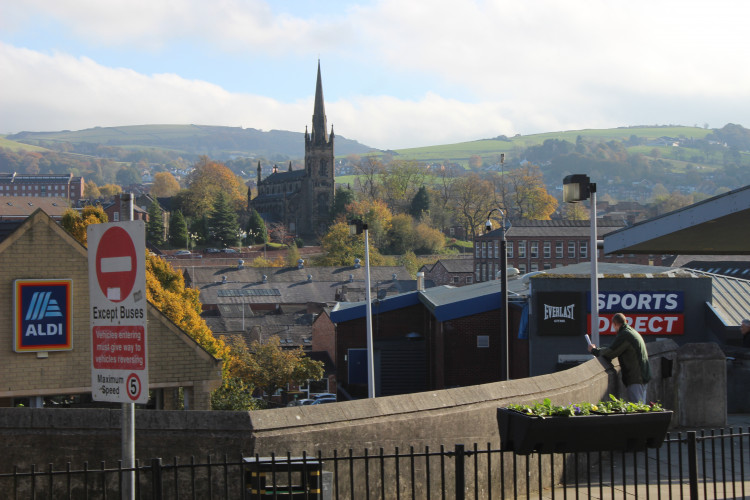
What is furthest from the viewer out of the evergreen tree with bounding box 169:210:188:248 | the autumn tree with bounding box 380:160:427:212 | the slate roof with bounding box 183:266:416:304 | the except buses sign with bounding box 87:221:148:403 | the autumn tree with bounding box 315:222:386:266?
the autumn tree with bounding box 380:160:427:212

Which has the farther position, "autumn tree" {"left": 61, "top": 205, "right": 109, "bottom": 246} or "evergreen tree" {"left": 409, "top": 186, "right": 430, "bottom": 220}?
"evergreen tree" {"left": 409, "top": 186, "right": 430, "bottom": 220}

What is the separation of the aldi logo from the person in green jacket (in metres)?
11.9

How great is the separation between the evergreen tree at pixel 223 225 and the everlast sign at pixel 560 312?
128 m

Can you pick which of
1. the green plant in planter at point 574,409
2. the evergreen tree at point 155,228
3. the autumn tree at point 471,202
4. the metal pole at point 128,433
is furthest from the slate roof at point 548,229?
the metal pole at point 128,433

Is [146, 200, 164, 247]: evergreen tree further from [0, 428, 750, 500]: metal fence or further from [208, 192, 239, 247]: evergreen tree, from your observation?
[0, 428, 750, 500]: metal fence

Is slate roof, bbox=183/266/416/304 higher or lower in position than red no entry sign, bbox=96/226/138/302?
lower

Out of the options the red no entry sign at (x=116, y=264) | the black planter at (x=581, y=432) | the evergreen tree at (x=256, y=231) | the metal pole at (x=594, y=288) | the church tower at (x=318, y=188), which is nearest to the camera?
the red no entry sign at (x=116, y=264)

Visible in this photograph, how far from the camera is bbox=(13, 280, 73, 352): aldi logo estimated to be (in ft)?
63.5

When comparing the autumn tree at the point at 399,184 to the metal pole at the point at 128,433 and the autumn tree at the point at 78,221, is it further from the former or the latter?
the metal pole at the point at 128,433

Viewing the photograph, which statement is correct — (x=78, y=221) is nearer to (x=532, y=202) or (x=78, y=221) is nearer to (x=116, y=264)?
(x=116, y=264)

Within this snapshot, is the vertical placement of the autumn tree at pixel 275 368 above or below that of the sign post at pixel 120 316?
below

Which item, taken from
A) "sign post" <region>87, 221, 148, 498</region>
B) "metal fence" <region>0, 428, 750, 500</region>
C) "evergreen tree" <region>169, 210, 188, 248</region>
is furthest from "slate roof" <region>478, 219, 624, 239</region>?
"sign post" <region>87, 221, 148, 498</region>

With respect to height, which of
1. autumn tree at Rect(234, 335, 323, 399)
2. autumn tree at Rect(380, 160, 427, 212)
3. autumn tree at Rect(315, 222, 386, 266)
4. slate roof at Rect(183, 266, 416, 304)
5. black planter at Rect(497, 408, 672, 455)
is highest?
autumn tree at Rect(380, 160, 427, 212)

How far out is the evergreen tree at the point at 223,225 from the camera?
154375 millimetres
